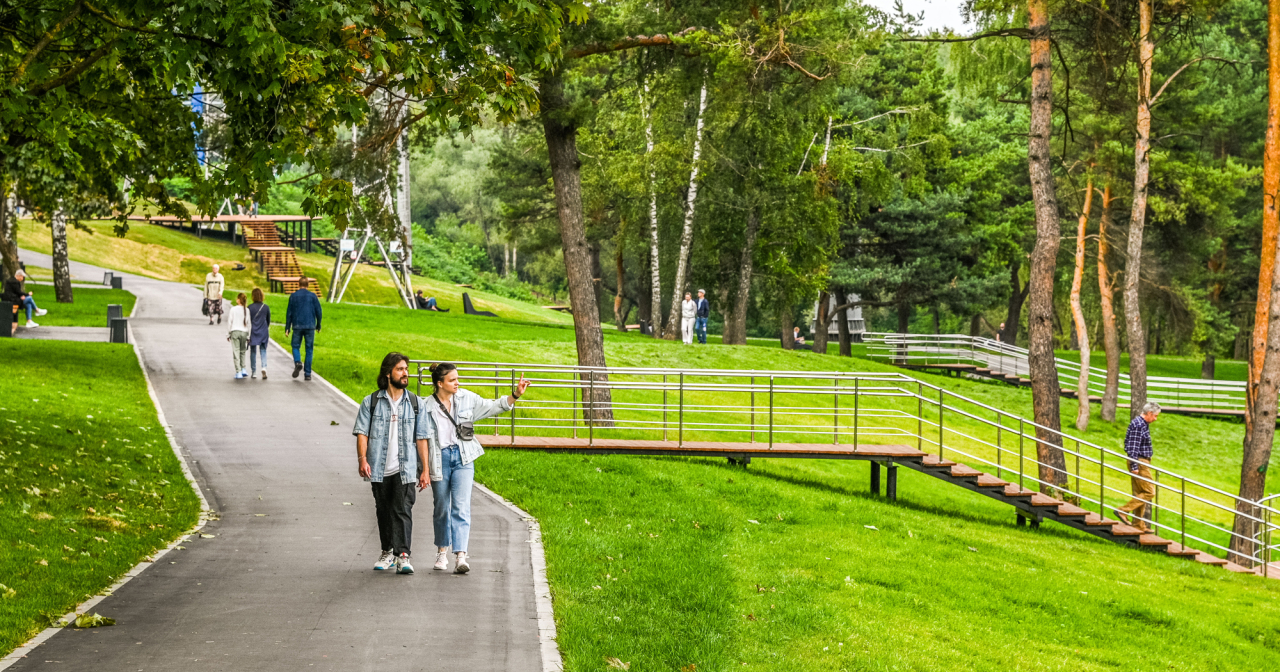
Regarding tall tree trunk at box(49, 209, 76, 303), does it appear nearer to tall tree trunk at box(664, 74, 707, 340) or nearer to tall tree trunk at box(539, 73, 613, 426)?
tall tree trunk at box(664, 74, 707, 340)

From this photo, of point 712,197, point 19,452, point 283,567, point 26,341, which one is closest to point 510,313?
point 712,197

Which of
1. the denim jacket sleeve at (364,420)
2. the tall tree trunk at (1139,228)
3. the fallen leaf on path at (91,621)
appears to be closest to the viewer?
the fallen leaf on path at (91,621)

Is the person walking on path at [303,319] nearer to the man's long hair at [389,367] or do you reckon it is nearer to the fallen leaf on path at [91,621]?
the man's long hair at [389,367]

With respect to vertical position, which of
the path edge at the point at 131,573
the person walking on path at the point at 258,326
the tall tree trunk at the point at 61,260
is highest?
the tall tree trunk at the point at 61,260

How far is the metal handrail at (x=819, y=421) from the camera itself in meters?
16.5

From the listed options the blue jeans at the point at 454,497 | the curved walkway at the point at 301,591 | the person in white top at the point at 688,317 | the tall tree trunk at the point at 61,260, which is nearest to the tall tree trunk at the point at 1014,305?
the person in white top at the point at 688,317

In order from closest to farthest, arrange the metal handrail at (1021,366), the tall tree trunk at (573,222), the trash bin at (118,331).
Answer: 1. the tall tree trunk at (573,222)
2. the trash bin at (118,331)
3. the metal handrail at (1021,366)

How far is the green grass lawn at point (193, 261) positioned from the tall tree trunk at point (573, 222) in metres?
30.3

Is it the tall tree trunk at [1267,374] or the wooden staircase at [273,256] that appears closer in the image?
the tall tree trunk at [1267,374]

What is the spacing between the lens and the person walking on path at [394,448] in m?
9.11

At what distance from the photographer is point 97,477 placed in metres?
12.2

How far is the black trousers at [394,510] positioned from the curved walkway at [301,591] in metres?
0.26

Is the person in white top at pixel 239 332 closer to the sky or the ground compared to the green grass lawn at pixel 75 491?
Result: closer to the sky

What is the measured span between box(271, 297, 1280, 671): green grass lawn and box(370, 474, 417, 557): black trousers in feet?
4.02
